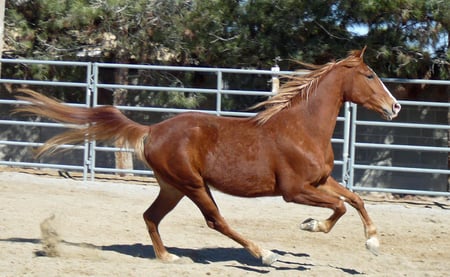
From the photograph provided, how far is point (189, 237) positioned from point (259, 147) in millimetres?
1817

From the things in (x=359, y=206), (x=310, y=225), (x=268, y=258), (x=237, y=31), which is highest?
(x=237, y=31)

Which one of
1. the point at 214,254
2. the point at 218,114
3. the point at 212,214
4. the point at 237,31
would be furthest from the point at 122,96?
the point at 212,214

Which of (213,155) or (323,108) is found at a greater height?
(323,108)

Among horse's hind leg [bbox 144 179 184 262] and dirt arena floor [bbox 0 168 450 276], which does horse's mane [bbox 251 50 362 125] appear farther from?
dirt arena floor [bbox 0 168 450 276]

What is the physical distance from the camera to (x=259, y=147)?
6.31m

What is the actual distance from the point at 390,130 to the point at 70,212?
277 inches

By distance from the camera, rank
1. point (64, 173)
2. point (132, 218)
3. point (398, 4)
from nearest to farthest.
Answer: point (132, 218) < point (398, 4) < point (64, 173)

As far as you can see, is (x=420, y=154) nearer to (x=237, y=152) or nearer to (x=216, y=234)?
(x=216, y=234)

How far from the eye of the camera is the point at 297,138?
6348 millimetres

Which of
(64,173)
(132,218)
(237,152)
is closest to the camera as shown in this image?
(237,152)

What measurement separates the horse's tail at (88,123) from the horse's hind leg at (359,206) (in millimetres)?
1685

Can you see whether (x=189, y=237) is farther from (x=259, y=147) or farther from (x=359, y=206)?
(x=359, y=206)

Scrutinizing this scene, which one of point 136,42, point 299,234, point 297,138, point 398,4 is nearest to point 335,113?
point 297,138

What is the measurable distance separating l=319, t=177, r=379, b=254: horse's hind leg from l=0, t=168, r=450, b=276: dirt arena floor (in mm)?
331
